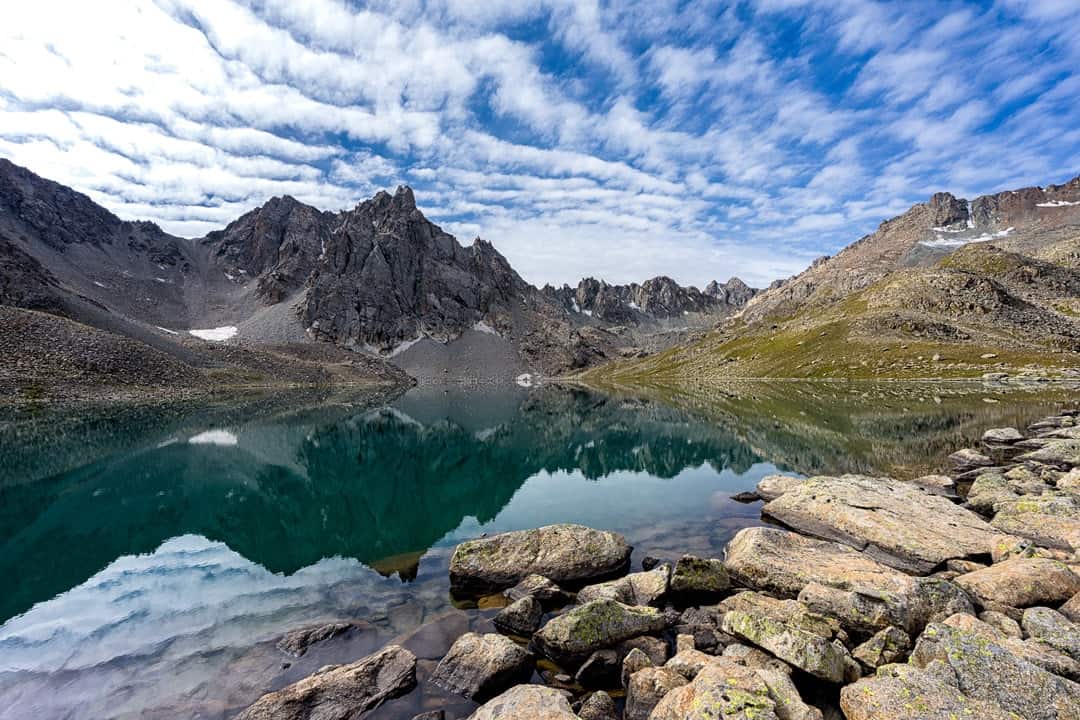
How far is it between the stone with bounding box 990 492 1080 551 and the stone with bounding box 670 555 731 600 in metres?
13.1

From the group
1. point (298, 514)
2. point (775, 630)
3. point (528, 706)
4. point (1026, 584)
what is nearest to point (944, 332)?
point (1026, 584)

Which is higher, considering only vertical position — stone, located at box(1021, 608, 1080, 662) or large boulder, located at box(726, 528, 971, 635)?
stone, located at box(1021, 608, 1080, 662)

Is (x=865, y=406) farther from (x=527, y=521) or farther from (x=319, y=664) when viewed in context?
(x=319, y=664)

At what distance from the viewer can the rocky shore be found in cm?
1009

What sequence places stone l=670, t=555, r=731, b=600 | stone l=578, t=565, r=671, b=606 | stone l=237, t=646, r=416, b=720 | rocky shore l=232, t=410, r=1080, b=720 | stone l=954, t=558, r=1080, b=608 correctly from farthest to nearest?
stone l=670, t=555, r=731, b=600, stone l=578, t=565, r=671, b=606, stone l=954, t=558, r=1080, b=608, stone l=237, t=646, r=416, b=720, rocky shore l=232, t=410, r=1080, b=720

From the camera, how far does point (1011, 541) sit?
17656 millimetres

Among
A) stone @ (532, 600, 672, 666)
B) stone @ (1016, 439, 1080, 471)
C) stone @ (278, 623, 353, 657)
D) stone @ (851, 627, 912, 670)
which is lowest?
stone @ (278, 623, 353, 657)

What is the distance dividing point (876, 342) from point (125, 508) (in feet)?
582

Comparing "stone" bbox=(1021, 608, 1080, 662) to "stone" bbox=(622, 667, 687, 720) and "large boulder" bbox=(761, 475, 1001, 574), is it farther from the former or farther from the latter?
"stone" bbox=(622, 667, 687, 720)

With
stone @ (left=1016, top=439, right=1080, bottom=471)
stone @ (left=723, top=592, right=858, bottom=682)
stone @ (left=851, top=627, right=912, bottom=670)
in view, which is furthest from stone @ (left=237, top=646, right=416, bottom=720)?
stone @ (left=1016, top=439, right=1080, bottom=471)

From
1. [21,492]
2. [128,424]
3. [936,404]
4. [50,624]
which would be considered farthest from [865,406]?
[128,424]

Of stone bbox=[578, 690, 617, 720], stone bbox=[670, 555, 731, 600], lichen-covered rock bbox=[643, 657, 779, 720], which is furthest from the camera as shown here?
stone bbox=[670, 555, 731, 600]

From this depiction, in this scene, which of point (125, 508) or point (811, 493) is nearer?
point (811, 493)

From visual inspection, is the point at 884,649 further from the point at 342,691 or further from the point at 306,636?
the point at 306,636
